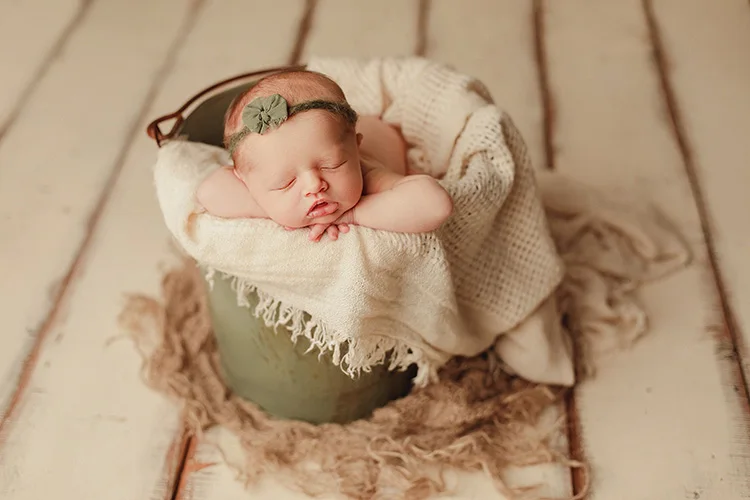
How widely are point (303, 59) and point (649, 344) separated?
94 cm

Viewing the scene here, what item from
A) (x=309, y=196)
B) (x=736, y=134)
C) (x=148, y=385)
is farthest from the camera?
(x=736, y=134)

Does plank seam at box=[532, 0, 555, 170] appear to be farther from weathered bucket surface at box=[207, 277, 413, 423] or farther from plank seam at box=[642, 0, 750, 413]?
weathered bucket surface at box=[207, 277, 413, 423]

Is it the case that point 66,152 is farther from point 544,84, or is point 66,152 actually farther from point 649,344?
point 649,344

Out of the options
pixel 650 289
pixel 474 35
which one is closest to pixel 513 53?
pixel 474 35

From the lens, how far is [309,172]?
0.81 meters

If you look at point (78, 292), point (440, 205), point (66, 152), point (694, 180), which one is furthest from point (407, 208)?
point (66, 152)

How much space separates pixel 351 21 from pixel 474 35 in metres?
0.28

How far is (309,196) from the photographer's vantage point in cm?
81

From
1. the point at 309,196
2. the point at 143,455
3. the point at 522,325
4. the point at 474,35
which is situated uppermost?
the point at 309,196

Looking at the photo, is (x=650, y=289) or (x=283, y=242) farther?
(x=650, y=289)

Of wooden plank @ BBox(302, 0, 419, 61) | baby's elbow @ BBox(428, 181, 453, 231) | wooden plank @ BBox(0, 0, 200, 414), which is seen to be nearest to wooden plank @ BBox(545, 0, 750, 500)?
wooden plank @ BBox(302, 0, 419, 61)

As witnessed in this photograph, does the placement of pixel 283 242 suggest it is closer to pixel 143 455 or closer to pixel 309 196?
pixel 309 196

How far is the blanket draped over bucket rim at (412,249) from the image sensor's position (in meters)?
0.85

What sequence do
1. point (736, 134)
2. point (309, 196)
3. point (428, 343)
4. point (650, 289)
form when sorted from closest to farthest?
point (309, 196), point (428, 343), point (650, 289), point (736, 134)
